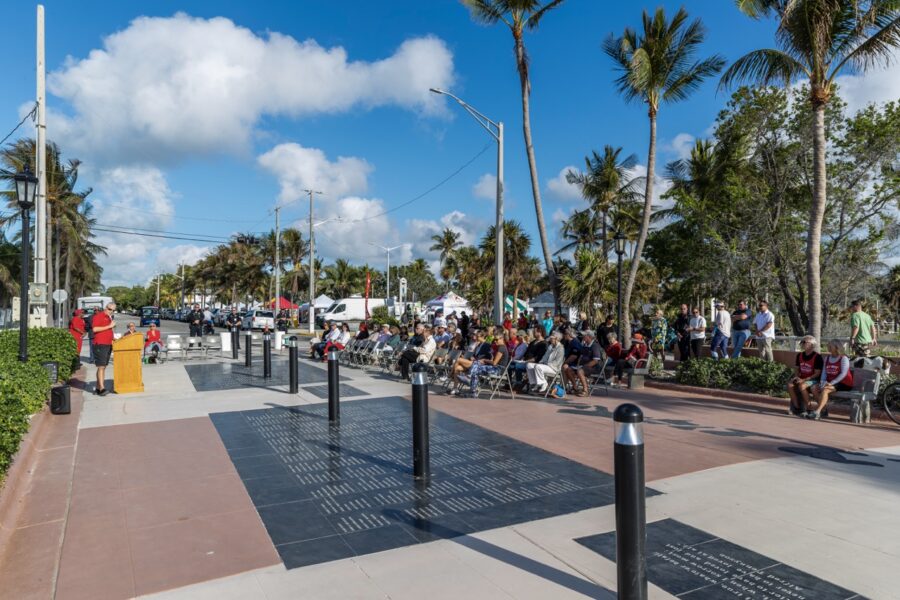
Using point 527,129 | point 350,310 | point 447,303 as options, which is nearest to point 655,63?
point 527,129

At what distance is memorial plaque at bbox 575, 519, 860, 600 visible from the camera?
3547 millimetres

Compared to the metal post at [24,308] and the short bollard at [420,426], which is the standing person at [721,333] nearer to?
the short bollard at [420,426]

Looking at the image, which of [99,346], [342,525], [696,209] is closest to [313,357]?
[99,346]

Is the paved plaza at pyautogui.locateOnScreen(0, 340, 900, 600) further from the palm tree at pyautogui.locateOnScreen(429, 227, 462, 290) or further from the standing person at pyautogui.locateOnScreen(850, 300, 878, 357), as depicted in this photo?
the palm tree at pyautogui.locateOnScreen(429, 227, 462, 290)

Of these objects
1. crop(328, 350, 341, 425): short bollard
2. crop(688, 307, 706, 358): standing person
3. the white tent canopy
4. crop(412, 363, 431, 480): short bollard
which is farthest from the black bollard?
the white tent canopy

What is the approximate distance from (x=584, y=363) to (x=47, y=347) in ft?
34.5

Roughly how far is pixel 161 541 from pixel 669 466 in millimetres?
4681

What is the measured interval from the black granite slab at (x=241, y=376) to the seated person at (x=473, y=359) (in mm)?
2390

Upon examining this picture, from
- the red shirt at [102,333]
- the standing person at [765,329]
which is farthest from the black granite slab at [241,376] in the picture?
the standing person at [765,329]

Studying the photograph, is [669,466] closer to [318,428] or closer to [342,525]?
[342,525]

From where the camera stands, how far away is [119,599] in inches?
142

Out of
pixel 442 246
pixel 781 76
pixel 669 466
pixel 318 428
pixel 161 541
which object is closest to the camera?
pixel 161 541

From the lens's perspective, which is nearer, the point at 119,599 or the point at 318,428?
the point at 119,599

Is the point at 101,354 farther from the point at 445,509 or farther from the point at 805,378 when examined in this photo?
the point at 805,378
